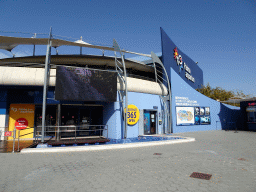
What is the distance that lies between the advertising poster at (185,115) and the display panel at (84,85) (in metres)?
8.61

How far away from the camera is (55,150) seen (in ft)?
32.6

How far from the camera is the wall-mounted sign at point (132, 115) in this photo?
625 inches

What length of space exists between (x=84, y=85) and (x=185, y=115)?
11942 millimetres

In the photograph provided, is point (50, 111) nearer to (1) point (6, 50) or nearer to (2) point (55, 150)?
(2) point (55, 150)

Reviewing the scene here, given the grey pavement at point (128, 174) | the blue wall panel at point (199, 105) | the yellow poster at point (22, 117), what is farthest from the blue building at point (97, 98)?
the grey pavement at point (128, 174)

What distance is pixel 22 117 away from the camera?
14.6 metres

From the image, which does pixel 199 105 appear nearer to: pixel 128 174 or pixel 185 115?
pixel 185 115

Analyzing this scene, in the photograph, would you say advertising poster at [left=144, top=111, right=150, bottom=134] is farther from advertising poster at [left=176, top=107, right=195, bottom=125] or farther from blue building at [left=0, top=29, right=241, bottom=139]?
advertising poster at [left=176, top=107, right=195, bottom=125]

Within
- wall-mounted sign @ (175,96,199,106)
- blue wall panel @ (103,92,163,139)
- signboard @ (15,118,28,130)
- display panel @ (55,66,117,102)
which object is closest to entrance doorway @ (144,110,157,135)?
blue wall panel @ (103,92,163,139)

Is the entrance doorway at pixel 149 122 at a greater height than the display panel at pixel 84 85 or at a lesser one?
lesser

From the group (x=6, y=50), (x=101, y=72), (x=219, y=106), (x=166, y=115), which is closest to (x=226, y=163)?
(x=101, y=72)

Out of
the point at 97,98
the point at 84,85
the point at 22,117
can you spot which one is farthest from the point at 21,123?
the point at 97,98

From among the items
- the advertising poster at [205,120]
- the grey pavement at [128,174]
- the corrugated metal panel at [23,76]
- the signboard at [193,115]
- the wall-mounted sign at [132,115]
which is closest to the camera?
the grey pavement at [128,174]

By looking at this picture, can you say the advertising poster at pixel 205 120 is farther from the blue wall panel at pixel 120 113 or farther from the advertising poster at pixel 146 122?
the advertising poster at pixel 146 122
